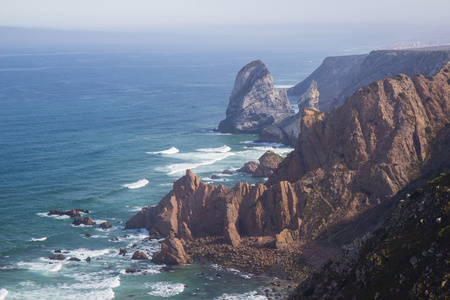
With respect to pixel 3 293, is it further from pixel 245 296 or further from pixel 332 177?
pixel 332 177

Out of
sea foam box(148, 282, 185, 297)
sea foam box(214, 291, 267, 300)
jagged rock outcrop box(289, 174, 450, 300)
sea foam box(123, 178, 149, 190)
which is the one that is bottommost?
sea foam box(148, 282, 185, 297)

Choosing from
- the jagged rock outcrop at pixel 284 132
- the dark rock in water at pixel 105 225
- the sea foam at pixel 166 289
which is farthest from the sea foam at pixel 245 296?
the jagged rock outcrop at pixel 284 132

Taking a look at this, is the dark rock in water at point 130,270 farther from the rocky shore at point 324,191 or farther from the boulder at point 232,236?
the boulder at point 232,236

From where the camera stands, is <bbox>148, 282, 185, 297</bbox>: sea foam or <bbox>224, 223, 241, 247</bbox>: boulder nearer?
<bbox>148, 282, 185, 297</bbox>: sea foam

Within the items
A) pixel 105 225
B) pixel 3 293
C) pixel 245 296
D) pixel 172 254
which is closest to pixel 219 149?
pixel 105 225

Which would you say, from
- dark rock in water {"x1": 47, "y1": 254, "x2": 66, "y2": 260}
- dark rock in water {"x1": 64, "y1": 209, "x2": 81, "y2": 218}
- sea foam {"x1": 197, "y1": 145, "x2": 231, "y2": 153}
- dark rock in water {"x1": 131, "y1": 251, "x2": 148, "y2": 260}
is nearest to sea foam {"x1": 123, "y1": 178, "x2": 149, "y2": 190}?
dark rock in water {"x1": 64, "y1": 209, "x2": 81, "y2": 218}

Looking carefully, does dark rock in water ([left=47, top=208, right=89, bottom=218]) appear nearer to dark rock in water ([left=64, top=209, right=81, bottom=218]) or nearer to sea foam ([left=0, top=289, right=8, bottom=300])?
dark rock in water ([left=64, top=209, right=81, bottom=218])
